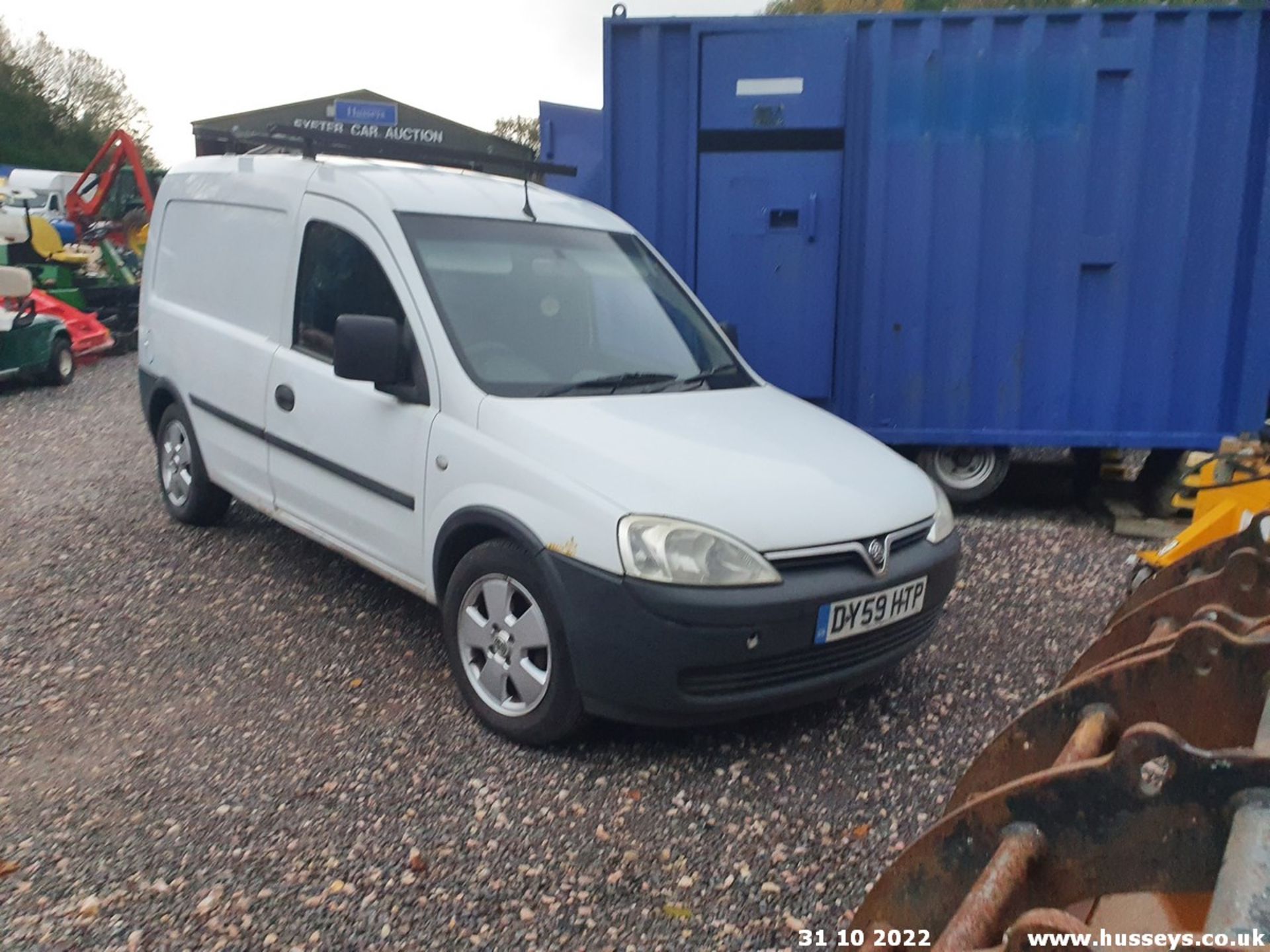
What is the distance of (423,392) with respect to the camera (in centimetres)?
388

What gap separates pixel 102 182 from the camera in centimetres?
1769

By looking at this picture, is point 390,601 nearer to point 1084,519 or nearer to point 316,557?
point 316,557

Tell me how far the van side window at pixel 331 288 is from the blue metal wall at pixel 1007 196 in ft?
8.09

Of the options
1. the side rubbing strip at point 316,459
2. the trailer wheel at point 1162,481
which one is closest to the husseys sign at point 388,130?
the side rubbing strip at point 316,459

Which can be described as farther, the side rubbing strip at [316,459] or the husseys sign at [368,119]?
the husseys sign at [368,119]

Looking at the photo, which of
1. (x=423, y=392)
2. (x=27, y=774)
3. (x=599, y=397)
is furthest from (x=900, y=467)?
(x=27, y=774)

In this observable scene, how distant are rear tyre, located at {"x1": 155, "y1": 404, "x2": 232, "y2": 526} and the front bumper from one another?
3.16 metres

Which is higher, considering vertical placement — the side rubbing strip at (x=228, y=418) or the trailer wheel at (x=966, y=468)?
the side rubbing strip at (x=228, y=418)

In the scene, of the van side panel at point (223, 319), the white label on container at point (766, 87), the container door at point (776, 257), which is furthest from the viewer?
the container door at point (776, 257)

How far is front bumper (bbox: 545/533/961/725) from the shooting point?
3.10m

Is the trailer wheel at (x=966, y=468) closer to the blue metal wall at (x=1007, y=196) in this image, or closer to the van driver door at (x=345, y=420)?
the blue metal wall at (x=1007, y=196)

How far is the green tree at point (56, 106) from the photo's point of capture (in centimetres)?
4456

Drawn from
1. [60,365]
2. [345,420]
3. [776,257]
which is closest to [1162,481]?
[776,257]

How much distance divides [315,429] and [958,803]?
3263 mm
